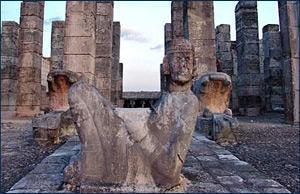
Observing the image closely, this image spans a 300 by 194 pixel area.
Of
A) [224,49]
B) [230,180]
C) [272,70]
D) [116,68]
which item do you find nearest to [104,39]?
[116,68]

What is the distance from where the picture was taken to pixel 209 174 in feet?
11.0

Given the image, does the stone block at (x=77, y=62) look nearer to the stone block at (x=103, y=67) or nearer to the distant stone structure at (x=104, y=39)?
the distant stone structure at (x=104, y=39)

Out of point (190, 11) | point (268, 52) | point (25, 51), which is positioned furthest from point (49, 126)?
point (268, 52)

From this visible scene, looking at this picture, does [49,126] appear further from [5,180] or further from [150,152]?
[150,152]

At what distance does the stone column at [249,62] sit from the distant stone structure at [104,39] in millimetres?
6922

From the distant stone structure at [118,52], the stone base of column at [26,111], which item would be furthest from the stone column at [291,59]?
the stone base of column at [26,111]

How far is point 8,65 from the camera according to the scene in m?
17.6

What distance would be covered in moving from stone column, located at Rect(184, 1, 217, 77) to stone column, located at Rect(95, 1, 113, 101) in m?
4.51

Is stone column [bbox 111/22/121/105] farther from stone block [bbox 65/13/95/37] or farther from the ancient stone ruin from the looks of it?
stone block [bbox 65/13/95/37]

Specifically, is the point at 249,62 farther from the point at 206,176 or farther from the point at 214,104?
the point at 206,176

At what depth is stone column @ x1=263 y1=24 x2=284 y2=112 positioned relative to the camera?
1673 cm

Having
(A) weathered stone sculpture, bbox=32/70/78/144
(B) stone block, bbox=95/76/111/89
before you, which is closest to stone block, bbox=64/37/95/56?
(A) weathered stone sculpture, bbox=32/70/78/144

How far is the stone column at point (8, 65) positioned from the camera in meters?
17.4

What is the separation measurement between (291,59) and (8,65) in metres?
15.3
